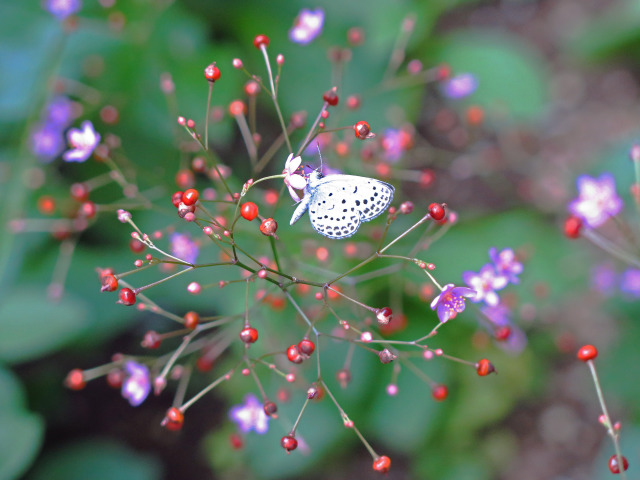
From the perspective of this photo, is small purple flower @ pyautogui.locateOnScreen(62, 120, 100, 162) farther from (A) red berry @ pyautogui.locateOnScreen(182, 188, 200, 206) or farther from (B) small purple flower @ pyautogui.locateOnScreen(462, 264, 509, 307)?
(B) small purple flower @ pyautogui.locateOnScreen(462, 264, 509, 307)

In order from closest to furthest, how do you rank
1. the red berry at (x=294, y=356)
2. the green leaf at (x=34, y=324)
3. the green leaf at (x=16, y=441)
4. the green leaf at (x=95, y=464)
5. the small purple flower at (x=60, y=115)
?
the red berry at (x=294, y=356) → the green leaf at (x=16, y=441) → the green leaf at (x=34, y=324) → the small purple flower at (x=60, y=115) → the green leaf at (x=95, y=464)

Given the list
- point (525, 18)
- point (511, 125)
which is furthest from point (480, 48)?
point (525, 18)

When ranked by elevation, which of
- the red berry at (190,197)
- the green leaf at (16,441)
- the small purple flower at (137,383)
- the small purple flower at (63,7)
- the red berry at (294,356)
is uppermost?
the small purple flower at (63,7)

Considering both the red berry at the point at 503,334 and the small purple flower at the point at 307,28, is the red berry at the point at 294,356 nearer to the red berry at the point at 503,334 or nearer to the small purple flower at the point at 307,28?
the red berry at the point at 503,334

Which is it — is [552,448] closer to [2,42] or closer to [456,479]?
[456,479]

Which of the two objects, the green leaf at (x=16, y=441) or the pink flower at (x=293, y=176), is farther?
the green leaf at (x=16, y=441)

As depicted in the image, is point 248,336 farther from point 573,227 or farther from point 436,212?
point 573,227

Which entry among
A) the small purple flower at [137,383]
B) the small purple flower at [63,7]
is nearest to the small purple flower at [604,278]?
the small purple flower at [137,383]
